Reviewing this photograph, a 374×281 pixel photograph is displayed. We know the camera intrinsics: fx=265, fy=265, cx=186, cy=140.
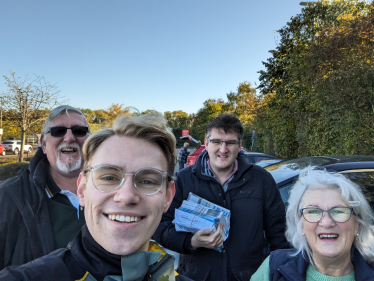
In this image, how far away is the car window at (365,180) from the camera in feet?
8.73

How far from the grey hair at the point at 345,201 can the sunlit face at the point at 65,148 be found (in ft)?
5.58

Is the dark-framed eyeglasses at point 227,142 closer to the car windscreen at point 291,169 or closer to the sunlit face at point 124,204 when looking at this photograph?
the car windscreen at point 291,169

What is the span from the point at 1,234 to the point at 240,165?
181cm

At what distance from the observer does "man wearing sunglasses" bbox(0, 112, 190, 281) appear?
0.96 m

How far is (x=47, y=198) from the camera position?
1870 millimetres

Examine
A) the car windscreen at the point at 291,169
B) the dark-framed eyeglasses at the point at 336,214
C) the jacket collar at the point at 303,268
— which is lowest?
the jacket collar at the point at 303,268

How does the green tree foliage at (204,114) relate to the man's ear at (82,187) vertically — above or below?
above

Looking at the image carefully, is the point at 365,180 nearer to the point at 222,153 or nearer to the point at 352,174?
the point at 352,174

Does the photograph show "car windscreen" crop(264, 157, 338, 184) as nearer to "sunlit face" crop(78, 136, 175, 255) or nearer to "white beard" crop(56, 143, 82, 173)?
"white beard" crop(56, 143, 82, 173)

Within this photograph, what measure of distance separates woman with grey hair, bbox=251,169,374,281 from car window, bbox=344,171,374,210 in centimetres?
103

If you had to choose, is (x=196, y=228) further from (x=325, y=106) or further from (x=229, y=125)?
(x=325, y=106)

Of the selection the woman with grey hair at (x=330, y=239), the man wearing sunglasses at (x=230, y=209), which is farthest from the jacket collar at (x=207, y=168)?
the woman with grey hair at (x=330, y=239)

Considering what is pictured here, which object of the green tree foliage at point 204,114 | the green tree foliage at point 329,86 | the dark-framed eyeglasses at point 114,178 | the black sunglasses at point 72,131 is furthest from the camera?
the green tree foliage at point 204,114

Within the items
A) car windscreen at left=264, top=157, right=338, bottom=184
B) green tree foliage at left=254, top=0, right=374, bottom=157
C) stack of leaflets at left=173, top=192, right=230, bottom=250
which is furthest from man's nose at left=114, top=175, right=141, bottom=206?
green tree foliage at left=254, top=0, right=374, bottom=157
